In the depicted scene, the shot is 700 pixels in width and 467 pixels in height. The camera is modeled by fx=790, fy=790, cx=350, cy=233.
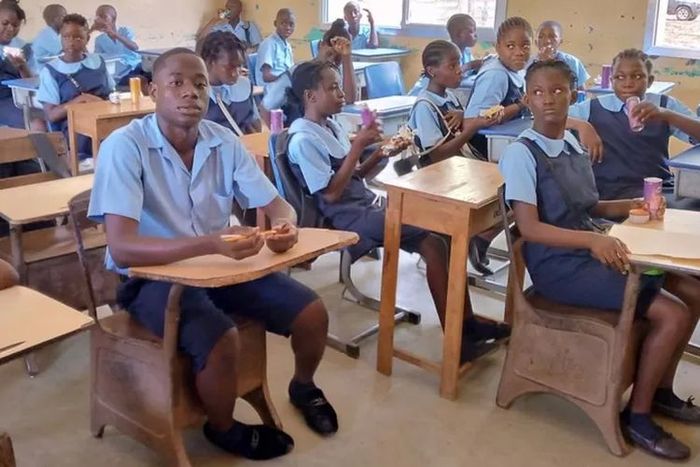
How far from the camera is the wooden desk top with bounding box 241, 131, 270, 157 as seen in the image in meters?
3.44

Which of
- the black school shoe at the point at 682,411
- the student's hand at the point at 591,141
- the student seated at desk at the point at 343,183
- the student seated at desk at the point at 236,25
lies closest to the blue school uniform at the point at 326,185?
the student seated at desk at the point at 343,183

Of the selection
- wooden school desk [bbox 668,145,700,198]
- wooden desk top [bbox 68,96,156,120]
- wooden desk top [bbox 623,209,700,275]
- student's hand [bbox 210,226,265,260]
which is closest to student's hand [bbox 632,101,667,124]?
wooden school desk [bbox 668,145,700,198]

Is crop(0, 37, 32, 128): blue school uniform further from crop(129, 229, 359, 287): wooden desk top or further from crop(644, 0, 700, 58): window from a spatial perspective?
crop(644, 0, 700, 58): window

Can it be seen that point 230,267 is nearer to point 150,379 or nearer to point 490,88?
point 150,379

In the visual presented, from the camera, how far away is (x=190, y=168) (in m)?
2.15

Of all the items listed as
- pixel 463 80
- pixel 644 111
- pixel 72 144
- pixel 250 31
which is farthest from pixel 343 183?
pixel 250 31

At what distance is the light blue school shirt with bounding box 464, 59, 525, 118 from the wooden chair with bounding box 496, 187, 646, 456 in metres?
1.33

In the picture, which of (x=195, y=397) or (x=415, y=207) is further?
(x=415, y=207)

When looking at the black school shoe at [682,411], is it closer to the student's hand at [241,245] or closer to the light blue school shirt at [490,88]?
the student's hand at [241,245]

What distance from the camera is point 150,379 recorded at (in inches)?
80.7

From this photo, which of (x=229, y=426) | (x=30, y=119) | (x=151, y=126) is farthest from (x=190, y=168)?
(x=30, y=119)

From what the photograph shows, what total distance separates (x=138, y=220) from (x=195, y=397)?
50 cm

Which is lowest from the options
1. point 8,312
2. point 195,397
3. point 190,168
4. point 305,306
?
point 195,397

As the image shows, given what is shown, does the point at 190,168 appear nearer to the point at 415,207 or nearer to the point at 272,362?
the point at 415,207
